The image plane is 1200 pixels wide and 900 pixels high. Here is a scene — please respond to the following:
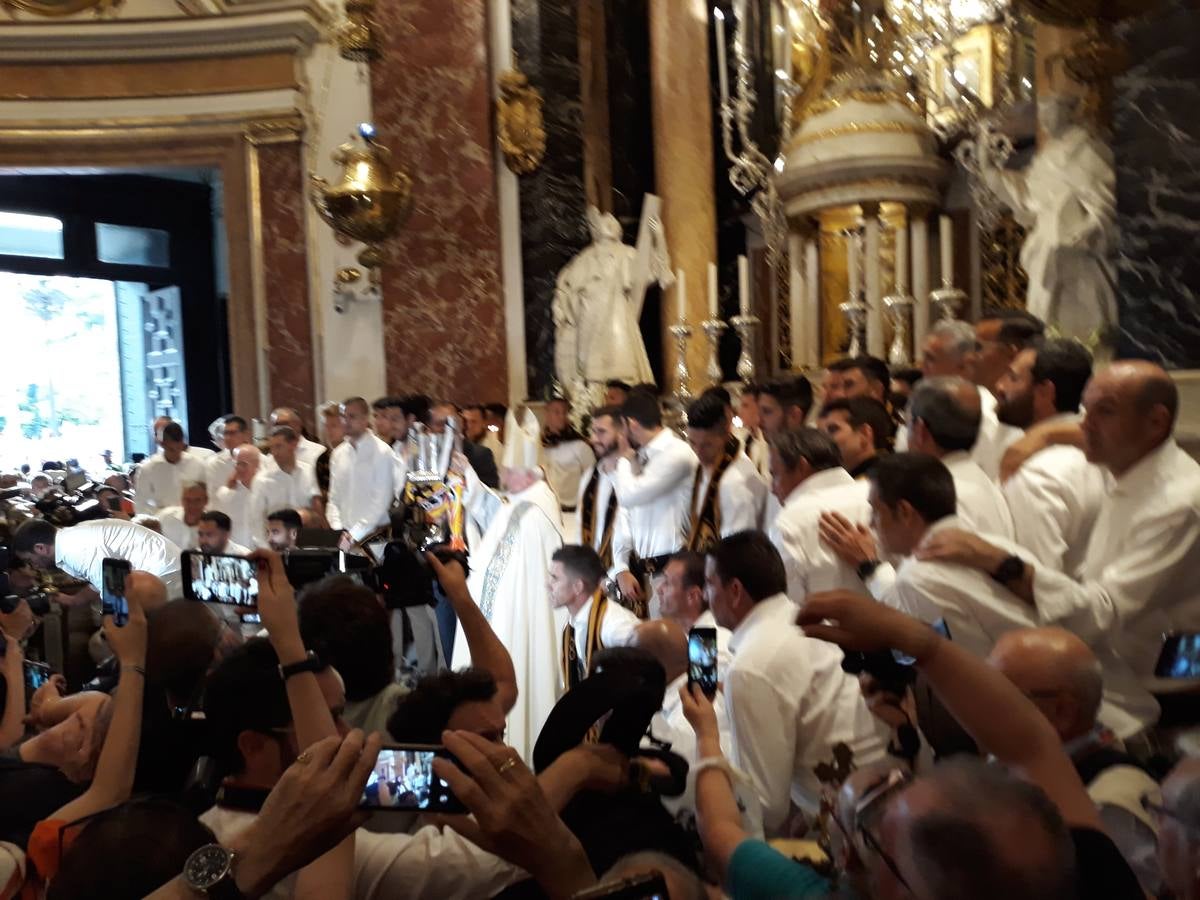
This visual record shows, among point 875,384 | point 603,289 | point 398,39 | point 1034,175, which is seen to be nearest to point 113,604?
point 875,384

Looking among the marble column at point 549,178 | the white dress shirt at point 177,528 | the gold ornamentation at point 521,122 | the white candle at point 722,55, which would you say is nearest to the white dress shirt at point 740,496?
the white dress shirt at point 177,528

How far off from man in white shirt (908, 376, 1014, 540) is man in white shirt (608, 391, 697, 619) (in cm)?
218

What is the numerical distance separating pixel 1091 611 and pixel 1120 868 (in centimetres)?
142

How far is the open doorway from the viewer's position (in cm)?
1436

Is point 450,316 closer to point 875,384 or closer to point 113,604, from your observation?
point 875,384

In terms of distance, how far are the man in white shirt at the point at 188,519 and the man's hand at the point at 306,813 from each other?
6552mm

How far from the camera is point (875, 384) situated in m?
5.12

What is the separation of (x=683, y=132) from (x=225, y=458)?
465cm

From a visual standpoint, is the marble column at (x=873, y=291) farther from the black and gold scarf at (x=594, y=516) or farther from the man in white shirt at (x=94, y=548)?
the man in white shirt at (x=94, y=548)

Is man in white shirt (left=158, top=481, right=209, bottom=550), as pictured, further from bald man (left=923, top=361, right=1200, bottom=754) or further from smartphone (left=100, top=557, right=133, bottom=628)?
bald man (left=923, top=361, right=1200, bottom=754)

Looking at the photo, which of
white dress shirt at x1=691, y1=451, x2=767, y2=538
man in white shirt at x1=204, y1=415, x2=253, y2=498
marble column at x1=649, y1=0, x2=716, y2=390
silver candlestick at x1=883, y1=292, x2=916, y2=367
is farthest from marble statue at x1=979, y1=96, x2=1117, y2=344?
man in white shirt at x1=204, y1=415, x2=253, y2=498

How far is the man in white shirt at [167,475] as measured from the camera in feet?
33.1

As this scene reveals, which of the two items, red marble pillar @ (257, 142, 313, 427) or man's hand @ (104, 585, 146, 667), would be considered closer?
man's hand @ (104, 585, 146, 667)

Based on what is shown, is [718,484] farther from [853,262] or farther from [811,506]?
[853,262]
